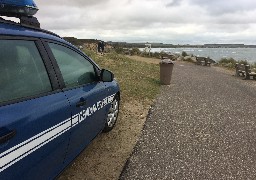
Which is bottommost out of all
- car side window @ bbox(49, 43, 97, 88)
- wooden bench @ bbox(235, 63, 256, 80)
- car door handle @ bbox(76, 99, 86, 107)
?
wooden bench @ bbox(235, 63, 256, 80)

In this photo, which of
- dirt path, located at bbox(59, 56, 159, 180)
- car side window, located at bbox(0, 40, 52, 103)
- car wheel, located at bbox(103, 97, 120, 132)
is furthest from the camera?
car wheel, located at bbox(103, 97, 120, 132)

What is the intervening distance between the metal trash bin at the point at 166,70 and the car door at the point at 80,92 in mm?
8454

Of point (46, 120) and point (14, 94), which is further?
point (46, 120)

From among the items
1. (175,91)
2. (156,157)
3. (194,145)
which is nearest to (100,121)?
(156,157)

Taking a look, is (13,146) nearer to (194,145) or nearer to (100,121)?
(100,121)

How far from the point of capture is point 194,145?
5934 millimetres

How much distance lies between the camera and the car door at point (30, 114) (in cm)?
244

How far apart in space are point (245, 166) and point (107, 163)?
2.08 meters

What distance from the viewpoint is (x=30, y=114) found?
267 centimetres

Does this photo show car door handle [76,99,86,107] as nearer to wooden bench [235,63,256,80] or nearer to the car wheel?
the car wheel

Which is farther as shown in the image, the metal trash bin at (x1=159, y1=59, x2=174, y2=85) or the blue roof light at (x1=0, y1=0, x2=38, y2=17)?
the metal trash bin at (x1=159, y1=59, x2=174, y2=85)

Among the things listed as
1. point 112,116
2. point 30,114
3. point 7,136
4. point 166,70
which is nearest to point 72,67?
point 30,114

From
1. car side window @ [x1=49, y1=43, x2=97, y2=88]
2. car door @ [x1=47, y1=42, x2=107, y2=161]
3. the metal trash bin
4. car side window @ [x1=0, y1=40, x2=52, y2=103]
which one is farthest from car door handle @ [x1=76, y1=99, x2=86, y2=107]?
the metal trash bin

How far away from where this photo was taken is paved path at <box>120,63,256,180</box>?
4805 millimetres
